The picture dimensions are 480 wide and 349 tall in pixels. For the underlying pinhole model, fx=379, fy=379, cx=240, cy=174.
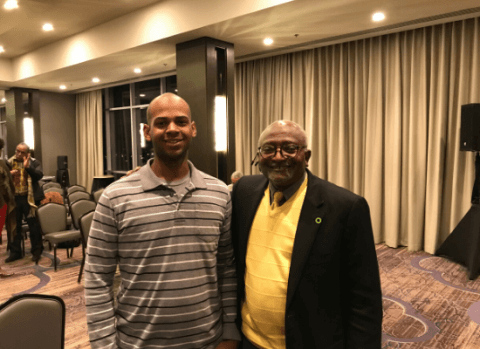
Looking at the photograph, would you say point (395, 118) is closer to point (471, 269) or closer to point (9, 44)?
point (471, 269)

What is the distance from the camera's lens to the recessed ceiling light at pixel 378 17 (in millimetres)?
4383

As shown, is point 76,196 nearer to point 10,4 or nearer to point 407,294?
point 10,4

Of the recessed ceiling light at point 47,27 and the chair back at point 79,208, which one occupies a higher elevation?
the recessed ceiling light at point 47,27

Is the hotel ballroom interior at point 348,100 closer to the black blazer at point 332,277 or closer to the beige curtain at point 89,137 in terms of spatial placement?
the black blazer at point 332,277

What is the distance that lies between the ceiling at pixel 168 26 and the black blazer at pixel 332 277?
3.27m

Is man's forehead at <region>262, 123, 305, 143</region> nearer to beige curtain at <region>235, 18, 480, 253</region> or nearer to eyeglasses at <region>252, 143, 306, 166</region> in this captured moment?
eyeglasses at <region>252, 143, 306, 166</region>

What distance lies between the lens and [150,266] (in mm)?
1294

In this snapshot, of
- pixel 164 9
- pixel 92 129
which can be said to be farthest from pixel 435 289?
pixel 92 129

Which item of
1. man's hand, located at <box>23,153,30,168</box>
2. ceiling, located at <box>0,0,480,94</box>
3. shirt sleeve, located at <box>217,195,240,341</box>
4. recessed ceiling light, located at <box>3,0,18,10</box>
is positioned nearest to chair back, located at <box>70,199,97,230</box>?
man's hand, located at <box>23,153,30,168</box>

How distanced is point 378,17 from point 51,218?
15.4 feet

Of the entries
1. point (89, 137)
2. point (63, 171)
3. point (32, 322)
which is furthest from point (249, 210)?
point (89, 137)

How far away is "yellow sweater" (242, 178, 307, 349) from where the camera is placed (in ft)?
4.43

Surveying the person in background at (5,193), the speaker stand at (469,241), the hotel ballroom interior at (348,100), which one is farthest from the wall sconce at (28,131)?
the speaker stand at (469,241)

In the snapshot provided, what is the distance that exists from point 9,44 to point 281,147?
25.8ft
